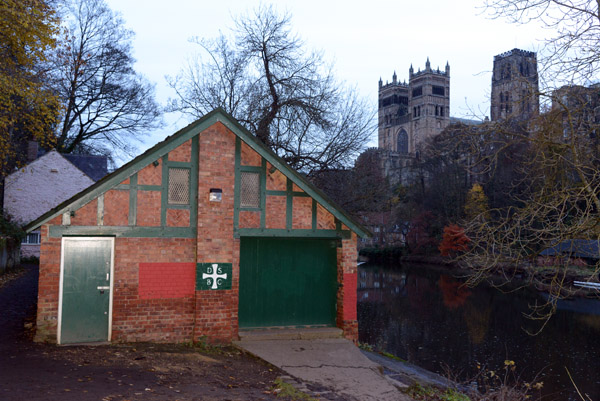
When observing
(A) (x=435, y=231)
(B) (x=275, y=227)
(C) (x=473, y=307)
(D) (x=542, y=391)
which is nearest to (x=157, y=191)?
(B) (x=275, y=227)

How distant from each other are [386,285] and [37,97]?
29491 millimetres

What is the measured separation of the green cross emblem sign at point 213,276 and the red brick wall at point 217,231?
Answer: 86 millimetres

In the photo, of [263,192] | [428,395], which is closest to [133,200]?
[263,192]

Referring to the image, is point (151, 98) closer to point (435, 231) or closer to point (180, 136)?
point (180, 136)

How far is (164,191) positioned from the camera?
10.5 metres

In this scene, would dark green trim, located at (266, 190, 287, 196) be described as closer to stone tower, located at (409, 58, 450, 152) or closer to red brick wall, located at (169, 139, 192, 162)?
red brick wall, located at (169, 139, 192, 162)

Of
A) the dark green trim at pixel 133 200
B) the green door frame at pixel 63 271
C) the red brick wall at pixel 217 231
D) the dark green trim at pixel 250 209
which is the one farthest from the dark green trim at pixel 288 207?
the green door frame at pixel 63 271

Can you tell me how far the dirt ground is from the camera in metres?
7.01

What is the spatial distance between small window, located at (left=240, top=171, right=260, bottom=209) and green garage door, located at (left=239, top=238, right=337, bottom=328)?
106cm

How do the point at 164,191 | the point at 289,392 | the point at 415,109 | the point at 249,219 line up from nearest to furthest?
the point at 289,392, the point at 164,191, the point at 249,219, the point at 415,109

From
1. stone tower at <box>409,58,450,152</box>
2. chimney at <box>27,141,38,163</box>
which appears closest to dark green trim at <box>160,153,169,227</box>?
chimney at <box>27,141,38,163</box>

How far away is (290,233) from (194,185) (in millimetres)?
2322

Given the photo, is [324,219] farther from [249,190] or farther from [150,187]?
[150,187]

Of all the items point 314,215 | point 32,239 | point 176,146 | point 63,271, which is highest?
point 176,146
